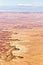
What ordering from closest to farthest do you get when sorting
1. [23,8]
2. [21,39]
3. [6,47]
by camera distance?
[6,47] → [21,39] → [23,8]

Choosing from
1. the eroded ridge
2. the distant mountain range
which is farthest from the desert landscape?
the distant mountain range

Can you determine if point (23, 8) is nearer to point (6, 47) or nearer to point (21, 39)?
point (21, 39)

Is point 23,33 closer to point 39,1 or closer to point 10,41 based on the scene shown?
point 10,41

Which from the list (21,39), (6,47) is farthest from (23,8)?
(6,47)

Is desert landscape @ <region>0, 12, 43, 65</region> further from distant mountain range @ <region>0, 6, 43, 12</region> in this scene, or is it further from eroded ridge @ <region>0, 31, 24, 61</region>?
distant mountain range @ <region>0, 6, 43, 12</region>

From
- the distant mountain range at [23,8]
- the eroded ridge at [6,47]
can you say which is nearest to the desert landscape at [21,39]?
the eroded ridge at [6,47]

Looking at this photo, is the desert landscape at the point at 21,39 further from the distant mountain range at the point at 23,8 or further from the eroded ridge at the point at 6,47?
the distant mountain range at the point at 23,8

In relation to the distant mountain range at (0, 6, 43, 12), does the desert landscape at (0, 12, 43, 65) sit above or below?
below

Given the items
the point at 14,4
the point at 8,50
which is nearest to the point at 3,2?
the point at 14,4
